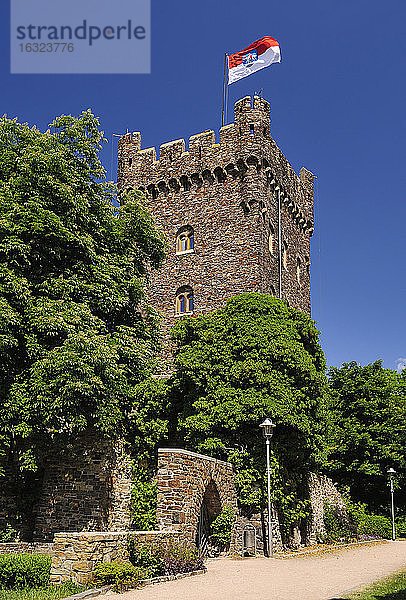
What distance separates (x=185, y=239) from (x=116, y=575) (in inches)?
786

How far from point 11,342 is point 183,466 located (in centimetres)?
535

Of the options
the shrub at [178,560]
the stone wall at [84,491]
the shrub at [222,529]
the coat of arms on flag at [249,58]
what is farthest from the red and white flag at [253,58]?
the shrub at [178,560]

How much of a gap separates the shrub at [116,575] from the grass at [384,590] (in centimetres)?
411

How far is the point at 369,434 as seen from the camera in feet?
110

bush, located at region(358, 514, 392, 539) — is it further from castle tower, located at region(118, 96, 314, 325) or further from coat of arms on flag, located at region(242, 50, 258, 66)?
coat of arms on flag, located at region(242, 50, 258, 66)

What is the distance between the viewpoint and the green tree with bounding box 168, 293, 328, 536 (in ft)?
66.7

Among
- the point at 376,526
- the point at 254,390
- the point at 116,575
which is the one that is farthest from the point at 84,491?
the point at 376,526

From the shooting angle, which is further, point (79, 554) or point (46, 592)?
point (79, 554)

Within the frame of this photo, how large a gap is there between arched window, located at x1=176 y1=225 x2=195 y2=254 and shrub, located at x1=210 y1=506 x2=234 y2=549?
47.5 ft

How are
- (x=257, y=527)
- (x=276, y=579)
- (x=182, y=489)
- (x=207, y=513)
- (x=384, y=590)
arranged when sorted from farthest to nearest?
1. (x=257, y=527)
2. (x=207, y=513)
3. (x=182, y=489)
4. (x=276, y=579)
5. (x=384, y=590)

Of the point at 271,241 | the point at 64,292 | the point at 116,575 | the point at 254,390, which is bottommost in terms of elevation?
the point at 116,575

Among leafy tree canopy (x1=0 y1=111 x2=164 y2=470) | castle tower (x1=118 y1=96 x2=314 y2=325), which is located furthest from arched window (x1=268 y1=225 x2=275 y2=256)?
leafy tree canopy (x1=0 y1=111 x2=164 y2=470)

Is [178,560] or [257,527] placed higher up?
[178,560]

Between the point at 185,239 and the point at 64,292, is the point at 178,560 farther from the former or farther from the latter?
the point at 185,239
